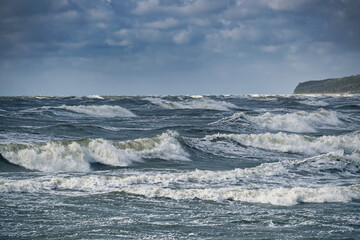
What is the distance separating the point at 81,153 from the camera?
67.5 feet

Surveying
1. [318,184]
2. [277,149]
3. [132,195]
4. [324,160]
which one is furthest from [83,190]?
[277,149]

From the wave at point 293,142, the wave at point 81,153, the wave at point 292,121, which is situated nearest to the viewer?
the wave at point 81,153

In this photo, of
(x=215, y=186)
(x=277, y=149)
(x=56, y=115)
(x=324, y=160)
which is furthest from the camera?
(x=56, y=115)

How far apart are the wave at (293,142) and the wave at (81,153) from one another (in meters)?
3.88

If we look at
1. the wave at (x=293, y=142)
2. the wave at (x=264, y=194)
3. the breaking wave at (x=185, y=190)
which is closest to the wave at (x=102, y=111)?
the wave at (x=293, y=142)

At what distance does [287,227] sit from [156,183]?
5.81 meters

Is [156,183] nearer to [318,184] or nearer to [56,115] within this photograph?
[318,184]

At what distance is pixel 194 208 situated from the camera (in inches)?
475

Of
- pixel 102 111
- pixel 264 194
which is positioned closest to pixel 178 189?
pixel 264 194

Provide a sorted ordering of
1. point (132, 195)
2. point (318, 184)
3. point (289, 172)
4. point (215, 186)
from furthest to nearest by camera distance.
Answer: point (289, 172)
point (318, 184)
point (215, 186)
point (132, 195)

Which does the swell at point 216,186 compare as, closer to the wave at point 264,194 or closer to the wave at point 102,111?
the wave at point 264,194

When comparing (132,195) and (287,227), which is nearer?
(287,227)

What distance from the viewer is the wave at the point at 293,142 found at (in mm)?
26547

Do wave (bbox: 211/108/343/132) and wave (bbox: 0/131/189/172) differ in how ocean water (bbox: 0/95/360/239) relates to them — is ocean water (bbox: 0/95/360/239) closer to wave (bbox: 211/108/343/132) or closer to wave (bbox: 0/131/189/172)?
wave (bbox: 0/131/189/172)
